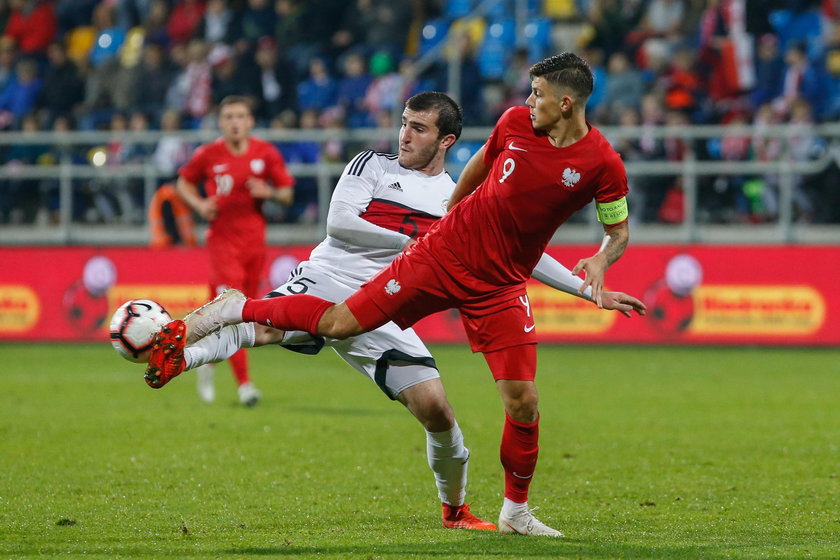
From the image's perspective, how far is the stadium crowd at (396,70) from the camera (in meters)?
18.5

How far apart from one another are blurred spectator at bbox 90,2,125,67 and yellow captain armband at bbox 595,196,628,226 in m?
19.1

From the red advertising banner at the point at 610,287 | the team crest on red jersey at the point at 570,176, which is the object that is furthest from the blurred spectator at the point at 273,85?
the team crest on red jersey at the point at 570,176

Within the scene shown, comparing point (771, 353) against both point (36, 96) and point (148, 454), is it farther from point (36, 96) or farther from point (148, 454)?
point (36, 96)

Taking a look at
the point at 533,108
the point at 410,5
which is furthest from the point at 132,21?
the point at 533,108

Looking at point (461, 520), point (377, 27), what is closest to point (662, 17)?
point (377, 27)

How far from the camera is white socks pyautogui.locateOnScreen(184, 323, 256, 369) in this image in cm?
668

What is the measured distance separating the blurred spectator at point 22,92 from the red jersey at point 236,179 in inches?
436

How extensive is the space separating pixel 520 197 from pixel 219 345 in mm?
1772

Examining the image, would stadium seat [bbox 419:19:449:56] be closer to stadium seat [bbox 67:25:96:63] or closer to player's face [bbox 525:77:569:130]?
stadium seat [bbox 67:25:96:63]

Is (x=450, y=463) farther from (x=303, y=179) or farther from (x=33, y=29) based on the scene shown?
(x=33, y=29)

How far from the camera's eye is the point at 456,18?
22641 mm

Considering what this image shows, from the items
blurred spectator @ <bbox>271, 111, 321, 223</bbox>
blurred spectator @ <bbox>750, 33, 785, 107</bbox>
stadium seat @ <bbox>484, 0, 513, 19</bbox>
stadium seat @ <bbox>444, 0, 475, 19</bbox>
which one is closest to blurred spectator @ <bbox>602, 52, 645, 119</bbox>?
blurred spectator @ <bbox>750, 33, 785, 107</bbox>

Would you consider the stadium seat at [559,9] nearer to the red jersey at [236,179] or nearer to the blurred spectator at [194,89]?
the blurred spectator at [194,89]

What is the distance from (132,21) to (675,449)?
1797 centimetres
